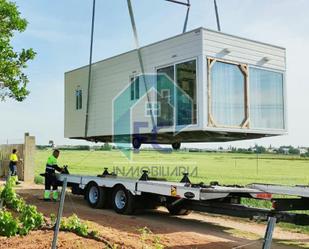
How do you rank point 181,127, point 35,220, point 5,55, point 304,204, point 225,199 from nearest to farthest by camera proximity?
point 35,220 → point 304,204 → point 225,199 → point 181,127 → point 5,55

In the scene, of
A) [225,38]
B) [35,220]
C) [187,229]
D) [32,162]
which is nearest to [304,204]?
[187,229]

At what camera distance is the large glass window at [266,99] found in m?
11.8

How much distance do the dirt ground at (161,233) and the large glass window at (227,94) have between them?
8.41 ft

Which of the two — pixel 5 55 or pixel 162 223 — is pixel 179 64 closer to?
pixel 162 223

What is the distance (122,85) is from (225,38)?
369 cm

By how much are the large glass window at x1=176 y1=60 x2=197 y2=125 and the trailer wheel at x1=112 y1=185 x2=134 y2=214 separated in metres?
2.48

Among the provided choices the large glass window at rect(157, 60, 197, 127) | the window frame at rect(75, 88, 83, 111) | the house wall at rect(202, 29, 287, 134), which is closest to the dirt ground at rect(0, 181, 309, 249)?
the house wall at rect(202, 29, 287, 134)

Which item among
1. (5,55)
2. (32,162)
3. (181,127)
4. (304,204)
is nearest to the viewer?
(304,204)

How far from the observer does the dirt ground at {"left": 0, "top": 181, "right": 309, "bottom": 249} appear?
757 centimetres

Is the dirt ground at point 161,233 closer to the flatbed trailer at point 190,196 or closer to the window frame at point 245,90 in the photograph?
the flatbed trailer at point 190,196

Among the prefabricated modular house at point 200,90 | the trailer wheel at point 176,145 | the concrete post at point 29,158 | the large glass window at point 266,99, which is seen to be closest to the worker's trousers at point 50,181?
the prefabricated modular house at point 200,90

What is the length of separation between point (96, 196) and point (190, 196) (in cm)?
441

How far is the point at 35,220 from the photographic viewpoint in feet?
24.9

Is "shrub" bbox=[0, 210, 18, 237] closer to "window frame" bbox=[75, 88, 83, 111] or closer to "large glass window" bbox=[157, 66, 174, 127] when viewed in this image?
"large glass window" bbox=[157, 66, 174, 127]
